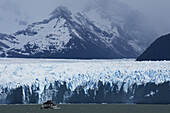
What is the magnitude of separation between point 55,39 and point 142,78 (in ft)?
517

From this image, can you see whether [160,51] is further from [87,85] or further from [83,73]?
[87,85]

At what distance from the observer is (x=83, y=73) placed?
44.5 metres

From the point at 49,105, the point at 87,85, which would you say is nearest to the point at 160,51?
the point at 87,85

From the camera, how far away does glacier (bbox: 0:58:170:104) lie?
42438 millimetres

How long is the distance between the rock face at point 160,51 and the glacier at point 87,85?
1367 inches

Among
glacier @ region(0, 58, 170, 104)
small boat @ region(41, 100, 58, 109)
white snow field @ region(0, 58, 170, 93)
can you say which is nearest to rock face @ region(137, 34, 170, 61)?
white snow field @ region(0, 58, 170, 93)

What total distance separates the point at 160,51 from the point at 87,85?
132 feet

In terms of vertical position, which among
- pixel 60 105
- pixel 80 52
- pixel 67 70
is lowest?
pixel 60 105

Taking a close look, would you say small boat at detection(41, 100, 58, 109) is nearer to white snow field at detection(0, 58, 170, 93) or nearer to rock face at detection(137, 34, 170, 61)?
white snow field at detection(0, 58, 170, 93)

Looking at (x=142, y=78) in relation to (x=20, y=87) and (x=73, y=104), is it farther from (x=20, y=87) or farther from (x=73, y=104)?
(x=20, y=87)

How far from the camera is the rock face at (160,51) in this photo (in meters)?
79.2

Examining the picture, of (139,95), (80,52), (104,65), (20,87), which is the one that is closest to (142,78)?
(139,95)

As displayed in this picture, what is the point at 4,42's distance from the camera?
193250 millimetres

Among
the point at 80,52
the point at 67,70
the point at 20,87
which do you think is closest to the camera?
the point at 20,87
